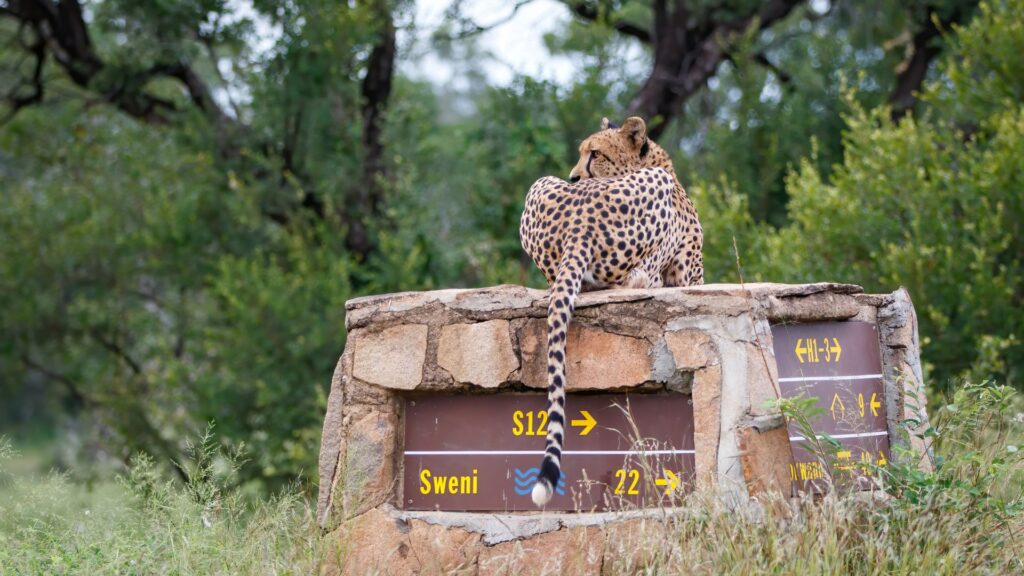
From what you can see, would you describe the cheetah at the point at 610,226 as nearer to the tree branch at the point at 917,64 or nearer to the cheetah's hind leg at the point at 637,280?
the cheetah's hind leg at the point at 637,280

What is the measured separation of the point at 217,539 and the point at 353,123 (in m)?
8.79

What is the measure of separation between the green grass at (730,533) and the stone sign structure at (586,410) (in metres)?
0.14

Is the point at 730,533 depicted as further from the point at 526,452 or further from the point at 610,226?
the point at 610,226

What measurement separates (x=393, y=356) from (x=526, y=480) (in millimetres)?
801

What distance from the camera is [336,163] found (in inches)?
531

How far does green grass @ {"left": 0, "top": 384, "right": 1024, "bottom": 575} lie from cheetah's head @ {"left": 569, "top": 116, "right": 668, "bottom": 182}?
1.70 meters

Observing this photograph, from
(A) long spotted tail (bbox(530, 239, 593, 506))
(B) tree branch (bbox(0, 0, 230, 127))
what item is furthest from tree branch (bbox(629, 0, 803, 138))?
(A) long spotted tail (bbox(530, 239, 593, 506))

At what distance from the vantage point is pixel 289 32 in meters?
13.2

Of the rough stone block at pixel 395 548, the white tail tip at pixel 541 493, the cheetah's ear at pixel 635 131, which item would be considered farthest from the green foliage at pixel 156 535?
the cheetah's ear at pixel 635 131

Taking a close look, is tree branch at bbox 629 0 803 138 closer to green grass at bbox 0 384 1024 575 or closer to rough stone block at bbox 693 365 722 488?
green grass at bbox 0 384 1024 575

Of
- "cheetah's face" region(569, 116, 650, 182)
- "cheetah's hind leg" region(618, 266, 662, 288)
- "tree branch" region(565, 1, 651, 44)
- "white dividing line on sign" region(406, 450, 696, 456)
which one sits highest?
"tree branch" region(565, 1, 651, 44)

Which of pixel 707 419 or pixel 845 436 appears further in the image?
pixel 845 436

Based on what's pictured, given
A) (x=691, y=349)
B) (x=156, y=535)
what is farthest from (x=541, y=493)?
(x=156, y=535)

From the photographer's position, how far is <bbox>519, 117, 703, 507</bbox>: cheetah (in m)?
5.28
